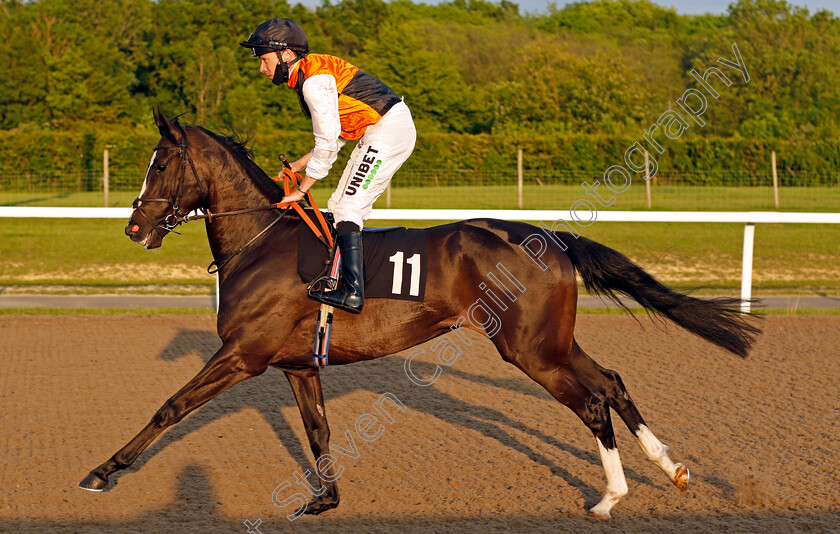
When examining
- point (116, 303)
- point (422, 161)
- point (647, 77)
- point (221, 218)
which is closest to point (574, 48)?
point (647, 77)

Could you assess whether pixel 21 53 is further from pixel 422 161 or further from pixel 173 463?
pixel 173 463

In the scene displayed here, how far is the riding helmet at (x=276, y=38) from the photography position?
407 centimetres

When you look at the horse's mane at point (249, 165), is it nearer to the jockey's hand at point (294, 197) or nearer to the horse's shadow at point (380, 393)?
the jockey's hand at point (294, 197)

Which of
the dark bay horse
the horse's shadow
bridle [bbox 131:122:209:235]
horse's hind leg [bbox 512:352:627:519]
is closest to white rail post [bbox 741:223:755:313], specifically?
the horse's shadow

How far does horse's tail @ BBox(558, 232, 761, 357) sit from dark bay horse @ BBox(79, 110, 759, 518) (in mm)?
133

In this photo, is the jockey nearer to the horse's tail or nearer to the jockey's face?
the jockey's face

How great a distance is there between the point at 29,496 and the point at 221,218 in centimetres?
163

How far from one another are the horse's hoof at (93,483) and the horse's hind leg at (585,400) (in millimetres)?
2104

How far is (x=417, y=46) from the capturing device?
4228 cm

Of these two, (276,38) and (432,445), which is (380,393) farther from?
(276,38)

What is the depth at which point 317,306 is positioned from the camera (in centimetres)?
412

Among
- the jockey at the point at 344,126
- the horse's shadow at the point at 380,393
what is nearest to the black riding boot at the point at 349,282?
the jockey at the point at 344,126

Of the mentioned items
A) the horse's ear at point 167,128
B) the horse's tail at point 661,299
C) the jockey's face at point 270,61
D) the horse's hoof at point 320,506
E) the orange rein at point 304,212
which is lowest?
the horse's hoof at point 320,506

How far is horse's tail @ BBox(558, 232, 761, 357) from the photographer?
448cm
